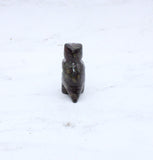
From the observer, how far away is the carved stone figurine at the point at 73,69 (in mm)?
2121

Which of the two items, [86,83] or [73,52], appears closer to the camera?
[73,52]

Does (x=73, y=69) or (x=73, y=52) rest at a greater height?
(x=73, y=52)

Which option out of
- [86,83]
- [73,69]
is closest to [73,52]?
[73,69]

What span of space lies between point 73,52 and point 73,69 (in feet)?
0.39

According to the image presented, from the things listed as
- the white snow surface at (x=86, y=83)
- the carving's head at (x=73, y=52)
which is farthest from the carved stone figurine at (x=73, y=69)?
the white snow surface at (x=86, y=83)

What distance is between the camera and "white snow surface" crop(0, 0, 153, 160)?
6.17 ft

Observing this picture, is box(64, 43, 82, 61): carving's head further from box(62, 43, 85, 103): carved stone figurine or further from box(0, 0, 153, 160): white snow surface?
box(0, 0, 153, 160): white snow surface

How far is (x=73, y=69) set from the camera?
2.15 meters

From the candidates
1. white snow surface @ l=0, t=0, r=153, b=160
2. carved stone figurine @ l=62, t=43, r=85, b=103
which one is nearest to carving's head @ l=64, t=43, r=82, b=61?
carved stone figurine @ l=62, t=43, r=85, b=103

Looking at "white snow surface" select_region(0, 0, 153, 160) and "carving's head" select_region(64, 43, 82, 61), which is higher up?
"carving's head" select_region(64, 43, 82, 61)

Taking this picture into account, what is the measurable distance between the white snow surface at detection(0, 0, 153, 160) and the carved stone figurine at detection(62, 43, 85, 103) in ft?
0.42

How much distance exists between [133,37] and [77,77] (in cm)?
162

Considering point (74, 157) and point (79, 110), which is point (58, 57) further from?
point (74, 157)

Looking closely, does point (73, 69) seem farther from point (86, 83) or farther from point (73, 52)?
point (86, 83)
